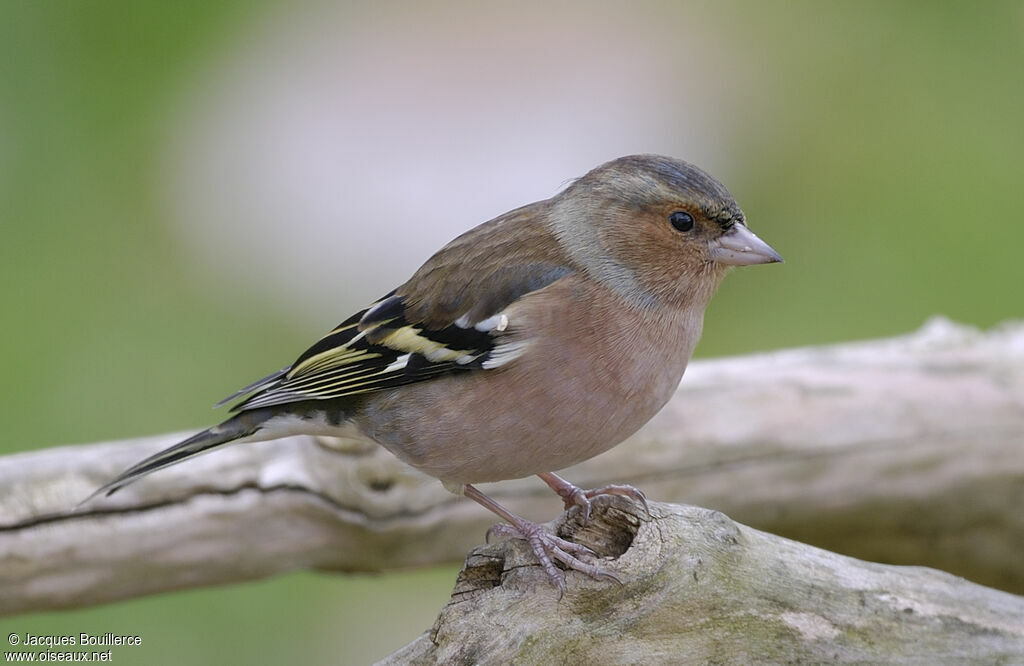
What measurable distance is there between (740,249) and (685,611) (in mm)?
1116

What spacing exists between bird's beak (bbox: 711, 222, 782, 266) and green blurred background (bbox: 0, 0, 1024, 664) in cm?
348

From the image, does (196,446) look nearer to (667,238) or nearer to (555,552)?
(555,552)

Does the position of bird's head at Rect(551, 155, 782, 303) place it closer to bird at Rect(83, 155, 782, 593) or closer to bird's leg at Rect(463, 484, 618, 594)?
bird at Rect(83, 155, 782, 593)

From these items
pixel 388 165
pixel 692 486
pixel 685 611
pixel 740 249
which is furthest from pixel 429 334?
pixel 388 165

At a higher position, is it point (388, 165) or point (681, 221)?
point (388, 165)

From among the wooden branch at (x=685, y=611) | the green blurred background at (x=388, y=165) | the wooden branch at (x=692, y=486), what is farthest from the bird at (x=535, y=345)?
the green blurred background at (x=388, y=165)

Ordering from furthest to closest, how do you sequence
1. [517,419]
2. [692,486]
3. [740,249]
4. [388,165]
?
[388,165] → [692,486] → [740,249] → [517,419]

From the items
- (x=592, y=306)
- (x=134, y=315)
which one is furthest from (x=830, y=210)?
A: (x=592, y=306)

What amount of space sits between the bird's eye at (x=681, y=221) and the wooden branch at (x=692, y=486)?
1.20m

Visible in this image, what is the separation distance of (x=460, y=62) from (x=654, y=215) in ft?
21.0

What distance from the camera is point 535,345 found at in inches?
131

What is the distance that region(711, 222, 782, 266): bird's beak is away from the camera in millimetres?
3371

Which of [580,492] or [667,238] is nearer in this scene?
[667,238]

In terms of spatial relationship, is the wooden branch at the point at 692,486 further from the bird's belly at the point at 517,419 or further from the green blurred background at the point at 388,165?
the green blurred background at the point at 388,165
